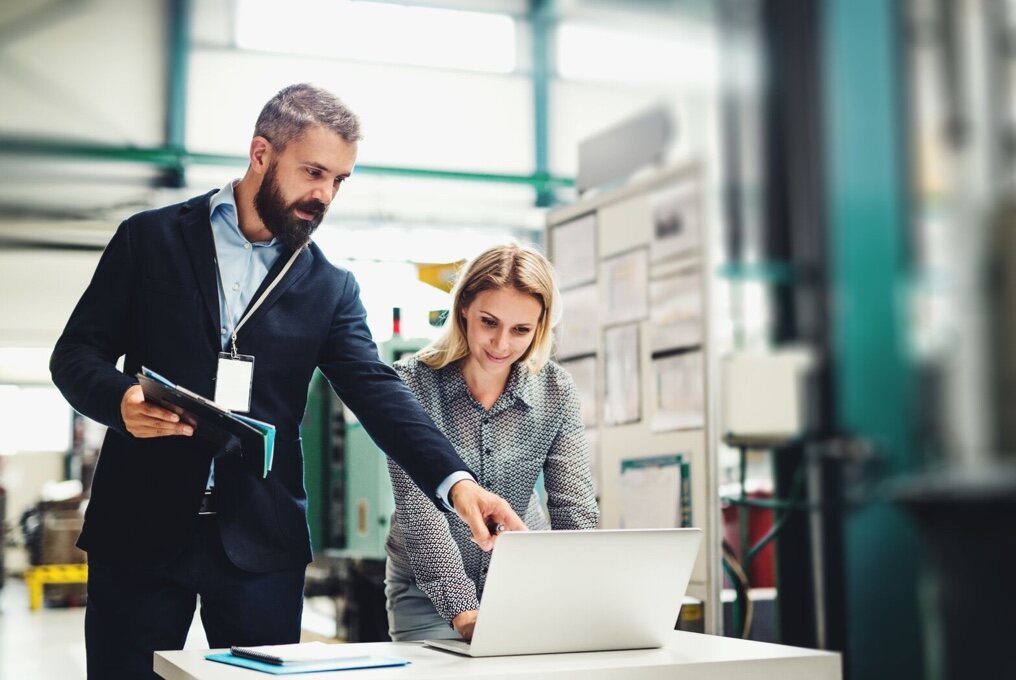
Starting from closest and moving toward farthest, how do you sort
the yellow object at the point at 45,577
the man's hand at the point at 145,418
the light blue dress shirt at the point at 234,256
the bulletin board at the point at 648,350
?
the man's hand at the point at 145,418, the light blue dress shirt at the point at 234,256, the bulletin board at the point at 648,350, the yellow object at the point at 45,577

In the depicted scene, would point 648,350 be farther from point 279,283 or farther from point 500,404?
point 279,283

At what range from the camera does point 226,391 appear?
5.82 ft

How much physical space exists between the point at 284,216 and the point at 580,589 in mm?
873

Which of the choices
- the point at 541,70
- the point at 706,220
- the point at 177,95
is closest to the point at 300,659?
the point at 706,220

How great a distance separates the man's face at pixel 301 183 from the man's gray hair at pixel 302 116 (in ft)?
0.05

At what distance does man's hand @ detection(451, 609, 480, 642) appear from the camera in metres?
1.67

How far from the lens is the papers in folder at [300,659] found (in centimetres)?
132

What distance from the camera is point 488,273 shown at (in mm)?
2027

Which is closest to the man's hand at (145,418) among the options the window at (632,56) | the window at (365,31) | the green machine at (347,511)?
the window at (632,56)

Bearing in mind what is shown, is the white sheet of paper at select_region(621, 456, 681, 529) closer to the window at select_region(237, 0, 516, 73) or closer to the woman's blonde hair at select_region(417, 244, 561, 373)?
the woman's blonde hair at select_region(417, 244, 561, 373)

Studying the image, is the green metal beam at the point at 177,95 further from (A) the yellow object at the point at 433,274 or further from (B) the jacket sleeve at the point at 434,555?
(B) the jacket sleeve at the point at 434,555

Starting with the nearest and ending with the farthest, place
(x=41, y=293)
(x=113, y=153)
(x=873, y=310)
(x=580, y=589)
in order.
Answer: (x=580, y=589), (x=873, y=310), (x=41, y=293), (x=113, y=153)

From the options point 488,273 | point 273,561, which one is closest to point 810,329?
point 488,273

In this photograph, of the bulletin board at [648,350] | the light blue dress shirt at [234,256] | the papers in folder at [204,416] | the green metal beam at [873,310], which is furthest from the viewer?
the bulletin board at [648,350]
